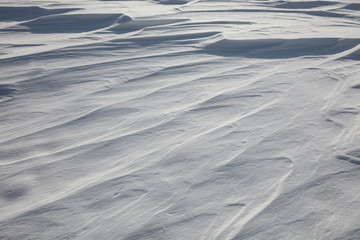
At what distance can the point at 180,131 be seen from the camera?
1.49 metres

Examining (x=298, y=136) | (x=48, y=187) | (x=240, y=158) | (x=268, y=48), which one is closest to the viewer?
(x=48, y=187)

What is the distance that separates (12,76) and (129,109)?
0.75m

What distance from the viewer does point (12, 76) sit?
199 centimetres

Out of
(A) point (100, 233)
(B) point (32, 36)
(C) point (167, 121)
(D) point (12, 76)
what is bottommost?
(A) point (100, 233)

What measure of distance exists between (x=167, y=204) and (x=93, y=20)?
86.6 inches

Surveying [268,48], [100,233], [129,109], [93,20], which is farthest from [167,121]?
[93,20]

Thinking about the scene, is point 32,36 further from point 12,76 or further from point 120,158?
point 120,158

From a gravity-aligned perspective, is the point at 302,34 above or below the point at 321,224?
above

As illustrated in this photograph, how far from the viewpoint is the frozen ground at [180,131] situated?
106cm

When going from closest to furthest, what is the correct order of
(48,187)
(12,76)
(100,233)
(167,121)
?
(100,233) < (48,187) < (167,121) < (12,76)

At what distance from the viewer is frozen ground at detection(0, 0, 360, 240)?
1.06 m

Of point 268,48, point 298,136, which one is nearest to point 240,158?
point 298,136

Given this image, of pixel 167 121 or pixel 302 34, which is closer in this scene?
pixel 167 121

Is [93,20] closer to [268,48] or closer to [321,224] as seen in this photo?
[268,48]
